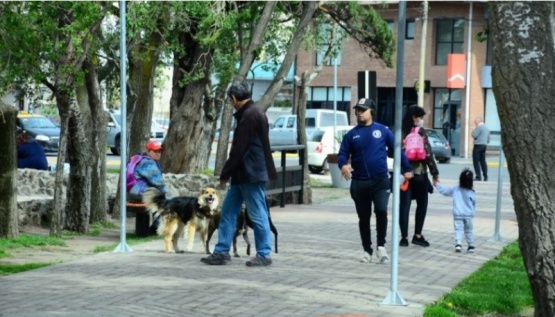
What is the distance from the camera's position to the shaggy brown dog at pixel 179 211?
13125mm

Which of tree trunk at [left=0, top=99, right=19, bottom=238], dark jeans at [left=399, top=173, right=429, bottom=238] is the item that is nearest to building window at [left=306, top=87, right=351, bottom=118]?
dark jeans at [left=399, top=173, right=429, bottom=238]

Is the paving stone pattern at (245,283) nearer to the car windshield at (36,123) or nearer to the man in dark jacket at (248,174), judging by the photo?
the man in dark jacket at (248,174)

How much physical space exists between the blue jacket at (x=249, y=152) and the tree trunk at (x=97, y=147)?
5.17m

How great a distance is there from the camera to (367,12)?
28.2 metres

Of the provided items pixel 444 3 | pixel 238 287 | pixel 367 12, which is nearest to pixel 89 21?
pixel 238 287

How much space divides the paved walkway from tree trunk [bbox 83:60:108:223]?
9.80 feet

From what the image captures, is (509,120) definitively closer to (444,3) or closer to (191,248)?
(191,248)

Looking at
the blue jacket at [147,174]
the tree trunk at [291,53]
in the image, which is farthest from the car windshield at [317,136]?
the blue jacket at [147,174]

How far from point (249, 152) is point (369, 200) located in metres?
1.66

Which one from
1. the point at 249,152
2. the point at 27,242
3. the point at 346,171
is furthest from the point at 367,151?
the point at 27,242

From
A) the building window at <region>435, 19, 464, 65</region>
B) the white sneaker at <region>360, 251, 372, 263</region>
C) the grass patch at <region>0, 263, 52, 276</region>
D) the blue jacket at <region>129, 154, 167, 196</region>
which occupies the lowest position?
the grass patch at <region>0, 263, 52, 276</region>

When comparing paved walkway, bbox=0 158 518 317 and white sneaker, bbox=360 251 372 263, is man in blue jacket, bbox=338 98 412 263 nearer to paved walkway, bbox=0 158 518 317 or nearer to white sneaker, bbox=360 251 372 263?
white sneaker, bbox=360 251 372 263

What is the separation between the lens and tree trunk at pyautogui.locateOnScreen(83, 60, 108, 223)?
1714 centimetres

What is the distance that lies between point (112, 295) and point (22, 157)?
11650 mm
